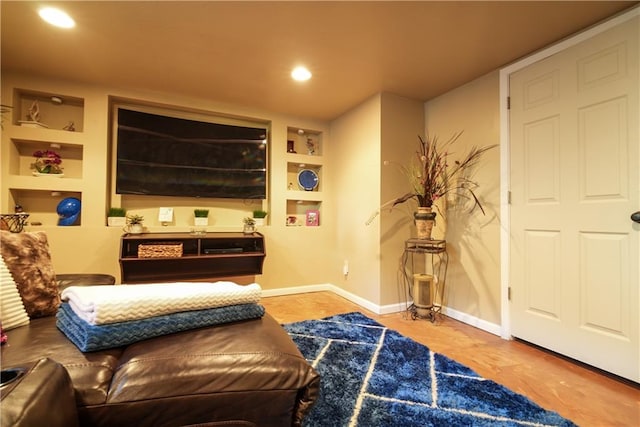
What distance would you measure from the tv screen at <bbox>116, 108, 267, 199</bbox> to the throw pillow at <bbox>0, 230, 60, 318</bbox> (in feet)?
5.55

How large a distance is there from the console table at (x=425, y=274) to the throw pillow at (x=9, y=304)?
2.51 metres

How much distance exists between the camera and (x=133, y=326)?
940mm

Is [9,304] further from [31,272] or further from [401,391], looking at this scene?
[401,391]

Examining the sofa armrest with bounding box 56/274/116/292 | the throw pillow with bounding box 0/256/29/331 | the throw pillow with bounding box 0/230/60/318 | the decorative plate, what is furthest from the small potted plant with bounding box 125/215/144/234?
the decorative plate

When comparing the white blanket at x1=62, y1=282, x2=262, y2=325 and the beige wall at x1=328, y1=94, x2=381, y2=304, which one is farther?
the beige wall at x1=328, y1=94, x2=381, y2=304

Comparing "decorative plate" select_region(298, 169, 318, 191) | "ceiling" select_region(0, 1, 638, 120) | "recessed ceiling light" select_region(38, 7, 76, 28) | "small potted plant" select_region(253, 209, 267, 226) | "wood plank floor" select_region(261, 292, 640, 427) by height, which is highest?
"recessed ceiling light" select_region(38, 7, 76, 28)

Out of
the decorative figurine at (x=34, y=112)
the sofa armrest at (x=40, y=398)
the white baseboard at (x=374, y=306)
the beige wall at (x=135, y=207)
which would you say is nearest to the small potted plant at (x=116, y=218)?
the beige wall at (x=135, y=207)

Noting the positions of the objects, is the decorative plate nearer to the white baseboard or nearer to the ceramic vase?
the white baseboard

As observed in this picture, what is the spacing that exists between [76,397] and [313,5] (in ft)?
6.75

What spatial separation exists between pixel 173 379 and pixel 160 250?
215 centimetres

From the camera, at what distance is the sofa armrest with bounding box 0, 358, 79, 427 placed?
51cm

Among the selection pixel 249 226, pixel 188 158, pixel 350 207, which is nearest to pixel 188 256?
pixel 249 226

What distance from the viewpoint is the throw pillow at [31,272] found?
119 centimetres

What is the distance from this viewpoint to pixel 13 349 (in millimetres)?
876
